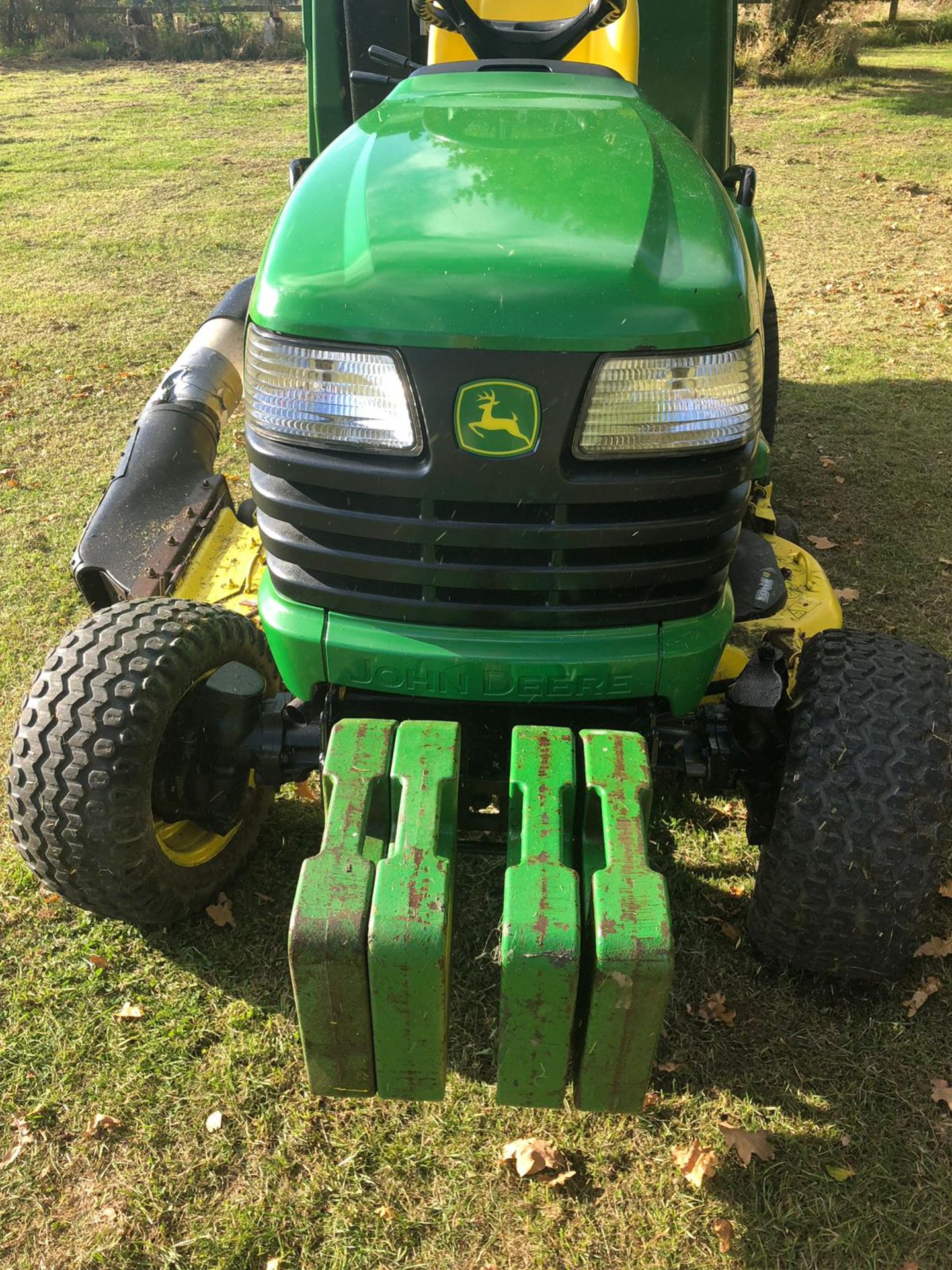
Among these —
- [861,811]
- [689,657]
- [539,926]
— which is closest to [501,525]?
[689,657]

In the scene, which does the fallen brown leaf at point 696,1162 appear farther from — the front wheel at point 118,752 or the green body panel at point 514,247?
the green body panel at point 514,247

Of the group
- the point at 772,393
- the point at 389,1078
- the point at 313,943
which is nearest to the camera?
the point at 313,943

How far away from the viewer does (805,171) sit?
424 inches

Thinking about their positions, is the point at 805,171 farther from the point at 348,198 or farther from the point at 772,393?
the point at 348,198

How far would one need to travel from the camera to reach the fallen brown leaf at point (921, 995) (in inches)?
101

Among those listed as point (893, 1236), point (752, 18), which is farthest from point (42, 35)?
point (893, 1236)

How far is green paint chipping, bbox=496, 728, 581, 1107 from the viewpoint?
1756 millimetres

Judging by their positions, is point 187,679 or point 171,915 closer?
point 187,679

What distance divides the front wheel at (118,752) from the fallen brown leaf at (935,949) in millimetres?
1776

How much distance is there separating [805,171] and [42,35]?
16.1 metres

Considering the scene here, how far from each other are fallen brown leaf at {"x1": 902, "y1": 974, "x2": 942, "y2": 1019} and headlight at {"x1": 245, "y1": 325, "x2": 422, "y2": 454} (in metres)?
1.78

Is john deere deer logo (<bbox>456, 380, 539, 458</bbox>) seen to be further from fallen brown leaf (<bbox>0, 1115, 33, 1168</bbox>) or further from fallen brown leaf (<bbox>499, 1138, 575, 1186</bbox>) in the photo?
fallen brown leaf (<bbox>0, 1115, 33, 1168</bbox>)

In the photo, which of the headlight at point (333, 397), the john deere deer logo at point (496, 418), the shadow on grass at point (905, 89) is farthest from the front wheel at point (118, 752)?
the shadow on grass at point (905, 89)

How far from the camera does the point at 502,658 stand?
2.10 m
